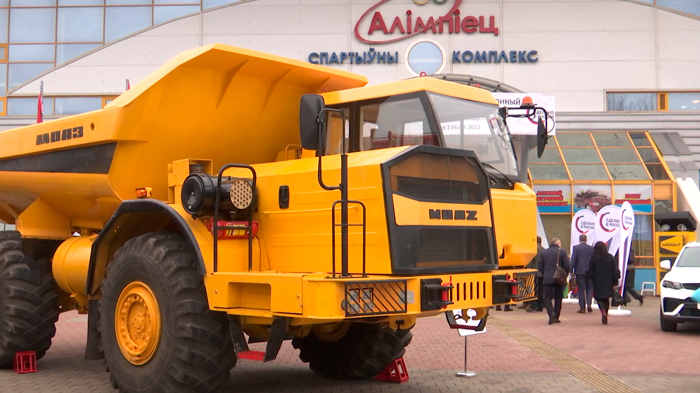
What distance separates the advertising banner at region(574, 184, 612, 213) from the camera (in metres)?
25.9

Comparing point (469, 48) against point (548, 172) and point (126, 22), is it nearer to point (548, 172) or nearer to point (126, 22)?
point (548, 172)

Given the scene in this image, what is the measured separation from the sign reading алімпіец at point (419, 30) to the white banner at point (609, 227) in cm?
1230

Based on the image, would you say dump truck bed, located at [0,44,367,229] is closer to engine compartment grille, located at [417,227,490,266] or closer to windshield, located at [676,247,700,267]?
engine compartment grille, located at [417,227,490,266]

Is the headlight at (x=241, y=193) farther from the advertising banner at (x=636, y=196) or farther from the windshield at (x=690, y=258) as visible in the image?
the advertising banner at (x=636, y=196)

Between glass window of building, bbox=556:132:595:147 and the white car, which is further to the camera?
glass window of building, bbox=556:132:595:147

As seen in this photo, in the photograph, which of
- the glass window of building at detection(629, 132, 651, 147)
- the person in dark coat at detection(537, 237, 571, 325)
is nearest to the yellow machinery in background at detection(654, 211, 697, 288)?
the glass window of building at detection(629, 132, 651, 147)

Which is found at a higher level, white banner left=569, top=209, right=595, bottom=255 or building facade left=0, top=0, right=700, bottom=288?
building facade left=0, top=0, right=700, bottom=288

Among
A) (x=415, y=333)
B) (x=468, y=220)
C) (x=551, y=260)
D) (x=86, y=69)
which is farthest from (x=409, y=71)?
(x=468, y=220)

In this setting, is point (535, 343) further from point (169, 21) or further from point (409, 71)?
point (169, 21)

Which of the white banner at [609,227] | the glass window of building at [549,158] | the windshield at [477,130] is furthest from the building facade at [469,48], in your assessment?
the windshield at [477,130]

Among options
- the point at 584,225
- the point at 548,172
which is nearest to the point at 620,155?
the point at 548,172

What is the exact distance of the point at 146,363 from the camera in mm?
7246

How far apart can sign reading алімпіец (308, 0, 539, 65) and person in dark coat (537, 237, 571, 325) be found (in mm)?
15723

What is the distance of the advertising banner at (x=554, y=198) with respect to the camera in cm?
2603
